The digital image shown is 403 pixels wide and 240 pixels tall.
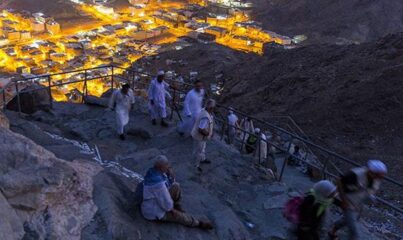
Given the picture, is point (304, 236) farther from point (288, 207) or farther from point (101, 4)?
point (101, 4)

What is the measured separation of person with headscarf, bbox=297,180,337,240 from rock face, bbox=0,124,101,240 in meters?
2.74

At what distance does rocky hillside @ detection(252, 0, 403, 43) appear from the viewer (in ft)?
126

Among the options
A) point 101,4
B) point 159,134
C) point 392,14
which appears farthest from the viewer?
point 101,4

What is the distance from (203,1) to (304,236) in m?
56.0

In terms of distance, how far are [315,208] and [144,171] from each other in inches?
155

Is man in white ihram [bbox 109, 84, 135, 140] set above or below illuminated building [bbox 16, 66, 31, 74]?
above

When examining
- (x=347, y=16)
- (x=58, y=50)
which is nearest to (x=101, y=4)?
(x=58, y=50)

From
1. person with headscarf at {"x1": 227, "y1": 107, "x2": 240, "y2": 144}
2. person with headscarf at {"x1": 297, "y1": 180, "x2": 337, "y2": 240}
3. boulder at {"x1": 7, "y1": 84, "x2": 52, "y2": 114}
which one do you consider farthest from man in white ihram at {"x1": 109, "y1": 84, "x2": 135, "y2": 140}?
person with headscarf at {"x1": 297, "y1": 180, "x2": 337, "y2": 240}

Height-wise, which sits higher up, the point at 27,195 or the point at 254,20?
the point at 27,195

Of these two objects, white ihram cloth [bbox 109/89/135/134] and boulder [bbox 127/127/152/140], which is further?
boulder [bbox 127/127/152/140]

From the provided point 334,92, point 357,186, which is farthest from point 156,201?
point 334,92

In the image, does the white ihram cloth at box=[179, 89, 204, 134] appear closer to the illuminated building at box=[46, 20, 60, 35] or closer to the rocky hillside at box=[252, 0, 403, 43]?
the rocky hillside at box=[252, 0, 403, 43]

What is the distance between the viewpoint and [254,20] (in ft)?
158

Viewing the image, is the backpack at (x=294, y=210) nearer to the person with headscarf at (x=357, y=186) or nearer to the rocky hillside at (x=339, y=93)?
the person with headscarf at (x=357, y=186)
